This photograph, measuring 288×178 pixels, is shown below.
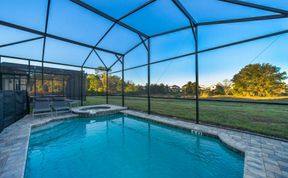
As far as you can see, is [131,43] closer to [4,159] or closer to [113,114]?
[113,114]

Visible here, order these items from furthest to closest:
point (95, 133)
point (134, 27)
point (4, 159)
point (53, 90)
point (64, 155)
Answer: point (53, 90) < point (134, 27) < point (95, 133) < point (64, 155) < point (4, 159)

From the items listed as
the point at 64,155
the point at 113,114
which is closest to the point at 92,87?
the point at 113,114

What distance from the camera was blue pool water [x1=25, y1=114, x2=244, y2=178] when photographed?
2402 millimetres

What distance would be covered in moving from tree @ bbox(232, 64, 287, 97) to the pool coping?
7.85 metres

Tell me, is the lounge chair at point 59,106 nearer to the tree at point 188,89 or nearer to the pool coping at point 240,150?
the pool coping at point 240,150

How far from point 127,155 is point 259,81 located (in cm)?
1329

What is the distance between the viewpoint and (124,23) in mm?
5047

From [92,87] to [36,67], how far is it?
13147 millimetres

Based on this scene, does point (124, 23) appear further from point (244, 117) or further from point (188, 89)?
point (188, 89)

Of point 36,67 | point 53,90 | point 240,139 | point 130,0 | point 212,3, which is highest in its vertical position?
point 130,0

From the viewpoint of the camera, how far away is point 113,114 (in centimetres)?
725

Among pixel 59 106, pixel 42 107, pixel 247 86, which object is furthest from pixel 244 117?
pixel 42 107

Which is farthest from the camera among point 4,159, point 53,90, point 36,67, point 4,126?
point 53,90

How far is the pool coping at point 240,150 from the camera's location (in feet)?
6.62
